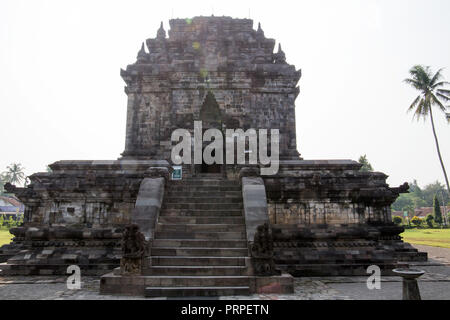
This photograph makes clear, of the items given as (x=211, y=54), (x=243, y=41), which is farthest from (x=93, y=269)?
(x=243, y=41)

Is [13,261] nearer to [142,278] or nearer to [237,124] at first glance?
[142,278]

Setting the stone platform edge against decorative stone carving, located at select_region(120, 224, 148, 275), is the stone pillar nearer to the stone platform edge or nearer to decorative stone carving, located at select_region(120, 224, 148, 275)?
decorative stone carving, located at select_region(120, 224, 148, 275)

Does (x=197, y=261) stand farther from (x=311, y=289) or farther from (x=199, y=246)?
(x=311, y=289)

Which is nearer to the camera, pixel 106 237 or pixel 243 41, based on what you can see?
pixel 106 237

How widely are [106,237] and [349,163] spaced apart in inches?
404

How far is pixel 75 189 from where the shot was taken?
10641 mm

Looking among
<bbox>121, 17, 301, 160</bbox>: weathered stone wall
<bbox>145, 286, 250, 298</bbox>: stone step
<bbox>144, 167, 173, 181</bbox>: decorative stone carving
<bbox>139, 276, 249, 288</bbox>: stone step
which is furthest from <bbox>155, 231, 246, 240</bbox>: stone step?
<bbox>121, 17, 301, 160</bbox>: weathered stone wall

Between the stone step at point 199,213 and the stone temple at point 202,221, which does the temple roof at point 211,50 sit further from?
the stone step at point 199,213

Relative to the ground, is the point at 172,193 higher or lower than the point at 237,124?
lower

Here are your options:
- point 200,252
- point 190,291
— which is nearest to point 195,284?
point 190,291

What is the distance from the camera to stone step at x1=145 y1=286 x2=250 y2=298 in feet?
21.9

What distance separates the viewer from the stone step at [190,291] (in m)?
6.69

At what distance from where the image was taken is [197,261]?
7.68 m

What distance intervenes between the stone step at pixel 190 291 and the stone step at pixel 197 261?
90 centimetres
